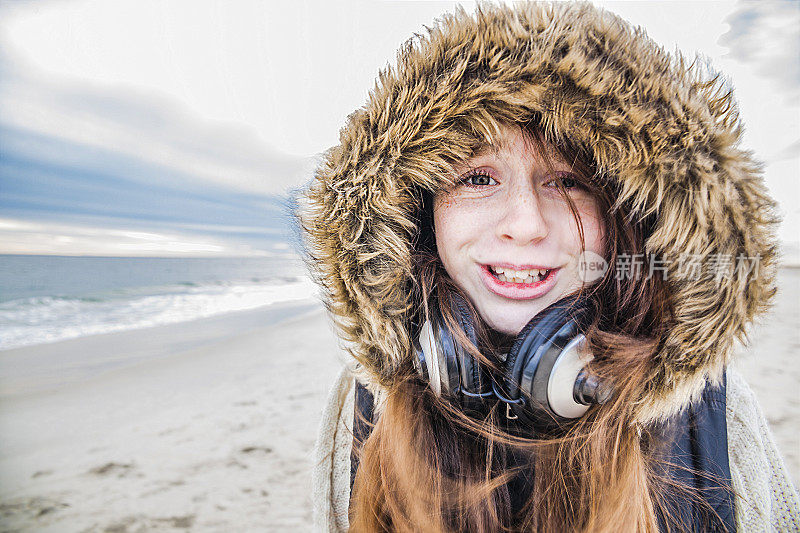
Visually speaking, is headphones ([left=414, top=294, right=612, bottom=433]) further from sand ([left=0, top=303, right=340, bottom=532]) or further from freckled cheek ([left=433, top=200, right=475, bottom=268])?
sand ([left=0, top=303, right=340, bottom=532])

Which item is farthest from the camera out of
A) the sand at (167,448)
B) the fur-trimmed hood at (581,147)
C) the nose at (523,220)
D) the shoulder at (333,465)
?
the sand at (167,448)

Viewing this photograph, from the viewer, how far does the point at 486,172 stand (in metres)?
1.07

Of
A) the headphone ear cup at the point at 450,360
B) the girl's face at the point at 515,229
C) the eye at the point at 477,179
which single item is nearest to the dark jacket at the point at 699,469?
the headphone ear cup at the point at 450,360

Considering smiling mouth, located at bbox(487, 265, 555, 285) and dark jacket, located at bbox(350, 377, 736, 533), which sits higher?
smiling mouth, located at bbox(487, 265, 555, 285)

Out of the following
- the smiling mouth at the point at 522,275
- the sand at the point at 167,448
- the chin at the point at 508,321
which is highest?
the smiling mouth at the point at 522,275

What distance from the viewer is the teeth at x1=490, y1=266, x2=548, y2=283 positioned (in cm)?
107

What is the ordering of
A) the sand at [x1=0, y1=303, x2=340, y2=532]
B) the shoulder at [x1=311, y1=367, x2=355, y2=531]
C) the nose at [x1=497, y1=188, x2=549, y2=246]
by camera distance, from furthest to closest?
the sand at [x1=0, y1=303, x2=340, y2=532]
the shoulder at [x1=311, y1=367, x2=355, y2=531]
the nose at [x1=497, y1=188, x2=549, y2=246]

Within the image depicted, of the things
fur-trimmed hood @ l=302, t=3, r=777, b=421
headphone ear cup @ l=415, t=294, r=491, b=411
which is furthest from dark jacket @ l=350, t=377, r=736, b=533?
headphone ear cup @ l=415, t=294, r=491, b=411

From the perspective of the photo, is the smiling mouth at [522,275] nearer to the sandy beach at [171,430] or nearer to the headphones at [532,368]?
the headphones at [532,368]

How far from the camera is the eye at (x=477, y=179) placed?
3.56ft

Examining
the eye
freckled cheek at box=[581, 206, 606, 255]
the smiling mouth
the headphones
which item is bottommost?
the headphones

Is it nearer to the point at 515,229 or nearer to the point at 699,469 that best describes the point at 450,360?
the point at 515,229

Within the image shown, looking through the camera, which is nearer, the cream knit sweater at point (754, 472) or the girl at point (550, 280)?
the girl at point (550, 280)

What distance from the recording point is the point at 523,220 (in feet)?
3.30
